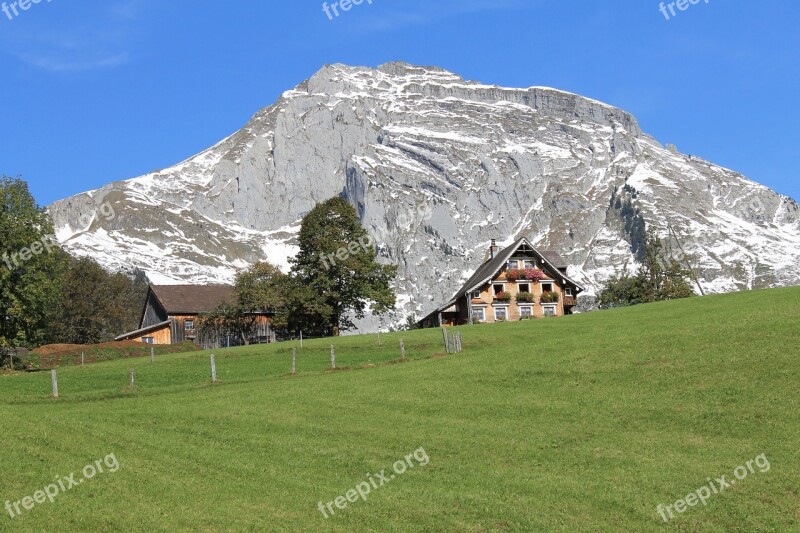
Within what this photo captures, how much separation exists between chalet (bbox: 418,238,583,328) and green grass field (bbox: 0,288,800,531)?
51.8 metres

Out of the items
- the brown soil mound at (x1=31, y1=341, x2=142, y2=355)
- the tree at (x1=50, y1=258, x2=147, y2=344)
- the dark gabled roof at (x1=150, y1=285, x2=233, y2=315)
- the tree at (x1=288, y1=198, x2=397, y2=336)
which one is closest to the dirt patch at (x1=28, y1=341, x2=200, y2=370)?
the brown soil mound at (x1=31, y1=341, x2=142, y2=355)

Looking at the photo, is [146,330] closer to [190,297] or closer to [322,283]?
[190,297]

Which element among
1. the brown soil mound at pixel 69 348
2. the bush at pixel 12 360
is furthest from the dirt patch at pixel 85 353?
the bush at pixel 12 360

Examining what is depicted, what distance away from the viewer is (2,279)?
72125 mm

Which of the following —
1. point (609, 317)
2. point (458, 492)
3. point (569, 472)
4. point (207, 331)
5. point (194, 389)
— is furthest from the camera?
point (207, 331)

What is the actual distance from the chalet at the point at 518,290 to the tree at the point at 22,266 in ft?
149

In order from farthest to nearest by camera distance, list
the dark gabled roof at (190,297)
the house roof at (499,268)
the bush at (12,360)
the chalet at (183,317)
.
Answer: the dark gabled roof at (190,297), the chalet at (183,317), the house roof at (499,268), the bush at (12,360)

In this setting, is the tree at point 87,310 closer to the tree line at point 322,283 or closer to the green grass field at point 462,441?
the tree line at point 322,283

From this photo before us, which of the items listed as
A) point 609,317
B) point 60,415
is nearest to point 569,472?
point 60,415

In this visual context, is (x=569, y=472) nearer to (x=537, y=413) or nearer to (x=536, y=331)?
(x=537, y=413)

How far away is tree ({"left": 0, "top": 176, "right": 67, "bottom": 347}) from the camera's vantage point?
73.8 metres

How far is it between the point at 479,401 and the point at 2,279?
5079 centimetres

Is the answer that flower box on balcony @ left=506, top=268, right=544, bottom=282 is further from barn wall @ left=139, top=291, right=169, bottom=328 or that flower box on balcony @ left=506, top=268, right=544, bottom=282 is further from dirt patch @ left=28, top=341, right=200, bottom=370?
barn wall @ left=139, top=291, right=169, bottom=328

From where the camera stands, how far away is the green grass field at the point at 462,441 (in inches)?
877
